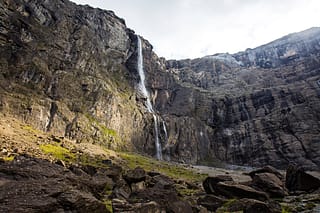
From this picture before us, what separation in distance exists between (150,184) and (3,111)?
8445cm

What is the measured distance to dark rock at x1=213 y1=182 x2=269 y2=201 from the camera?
29641mm

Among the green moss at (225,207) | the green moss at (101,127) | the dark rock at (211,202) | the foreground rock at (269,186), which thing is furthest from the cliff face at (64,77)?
the green moss at (225,207)

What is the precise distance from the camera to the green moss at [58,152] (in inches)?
3259

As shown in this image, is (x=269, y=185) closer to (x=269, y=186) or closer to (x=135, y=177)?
(x=269, y=186)

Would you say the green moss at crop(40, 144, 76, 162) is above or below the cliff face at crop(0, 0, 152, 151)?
below

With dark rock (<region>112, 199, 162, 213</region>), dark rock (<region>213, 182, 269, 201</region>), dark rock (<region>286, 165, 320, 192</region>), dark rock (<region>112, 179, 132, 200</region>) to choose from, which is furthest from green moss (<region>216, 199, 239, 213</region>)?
dark rock (<region>286, 165, 320, 192</region>)

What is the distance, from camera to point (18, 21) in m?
126

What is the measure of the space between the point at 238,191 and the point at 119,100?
119885 mm

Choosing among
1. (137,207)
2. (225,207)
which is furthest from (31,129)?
(137,207)

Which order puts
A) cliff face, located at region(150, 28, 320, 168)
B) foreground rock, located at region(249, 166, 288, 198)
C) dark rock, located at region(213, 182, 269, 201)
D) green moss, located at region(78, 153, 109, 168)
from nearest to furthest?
dark rock, located at region(213, 182, 269, 201) < foreground rock, located at region(249, 166, 288, 198) < green moss, located at region(78, 153, 109, 168) < cliff face, located at region(150, 28, 320, 168)

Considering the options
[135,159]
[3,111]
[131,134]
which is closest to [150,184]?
[135,159]

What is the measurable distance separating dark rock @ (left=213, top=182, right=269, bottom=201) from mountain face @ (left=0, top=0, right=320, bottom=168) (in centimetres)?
9051

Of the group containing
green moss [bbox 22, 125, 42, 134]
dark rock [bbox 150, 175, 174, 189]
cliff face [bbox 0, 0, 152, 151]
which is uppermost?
cliff face [bbox 0, 0, 152, 151]

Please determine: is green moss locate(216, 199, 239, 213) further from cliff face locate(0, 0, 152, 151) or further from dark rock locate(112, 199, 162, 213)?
cliff face locate(0, 0, 152, 151)
